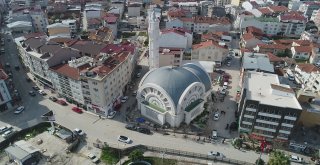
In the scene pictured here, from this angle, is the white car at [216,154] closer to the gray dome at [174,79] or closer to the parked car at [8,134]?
the gray dome at [174,79]

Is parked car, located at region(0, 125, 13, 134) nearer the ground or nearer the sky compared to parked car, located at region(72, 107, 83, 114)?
nearer the ground

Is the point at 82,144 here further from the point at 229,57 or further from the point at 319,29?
the point at 319,29

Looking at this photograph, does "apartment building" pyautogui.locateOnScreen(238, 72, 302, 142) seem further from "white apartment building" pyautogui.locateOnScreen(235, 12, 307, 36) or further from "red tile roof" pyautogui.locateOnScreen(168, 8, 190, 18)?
"red tile roof" pyautogui.locateOnScreen(168, 8, 190, 18)

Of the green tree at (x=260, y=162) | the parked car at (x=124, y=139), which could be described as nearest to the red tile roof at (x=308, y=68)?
the green tree at (x=260, y=162)

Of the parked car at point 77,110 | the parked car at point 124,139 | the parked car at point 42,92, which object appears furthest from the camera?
the parked car at point 42,92

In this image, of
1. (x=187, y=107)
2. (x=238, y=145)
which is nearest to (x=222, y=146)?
(x=238, y=145)

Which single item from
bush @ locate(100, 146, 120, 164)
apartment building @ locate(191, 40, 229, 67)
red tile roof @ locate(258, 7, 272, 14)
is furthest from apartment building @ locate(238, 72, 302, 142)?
red tile roof @ locate(258, 7, 272, 14)

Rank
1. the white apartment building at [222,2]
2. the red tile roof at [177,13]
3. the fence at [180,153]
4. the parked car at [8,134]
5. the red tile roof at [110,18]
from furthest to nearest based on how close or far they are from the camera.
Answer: the white apartment building at [222,2] → the red tile roof at [177,13] → the red tile roof at [110,18] → the parked car at [8,134] → the fence at [180,153]

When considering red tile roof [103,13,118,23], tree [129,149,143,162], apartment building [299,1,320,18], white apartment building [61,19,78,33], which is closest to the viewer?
tree [129,149,143,162]
